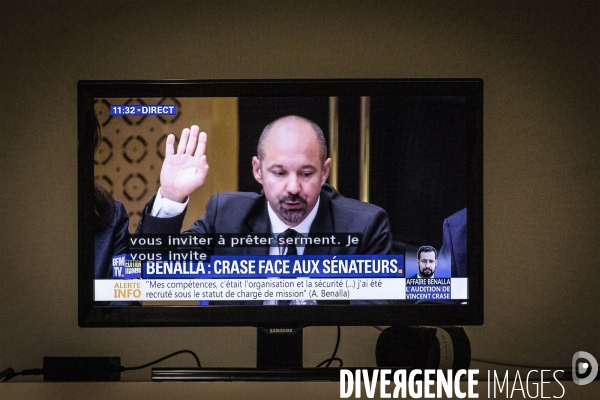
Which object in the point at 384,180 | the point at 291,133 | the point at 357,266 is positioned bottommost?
the point at 357,266

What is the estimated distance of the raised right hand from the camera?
1592mm

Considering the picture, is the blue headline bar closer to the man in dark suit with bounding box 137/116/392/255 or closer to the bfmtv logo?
the man in dark suit with bounding box 137/116/392/255

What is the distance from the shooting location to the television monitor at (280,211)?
1.58 m

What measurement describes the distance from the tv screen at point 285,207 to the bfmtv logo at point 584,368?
28cm

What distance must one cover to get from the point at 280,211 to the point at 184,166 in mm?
266

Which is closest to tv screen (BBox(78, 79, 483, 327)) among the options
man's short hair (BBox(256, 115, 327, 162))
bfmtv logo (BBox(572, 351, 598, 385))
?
man's short hair (BBox(256, 115, 327, 162))

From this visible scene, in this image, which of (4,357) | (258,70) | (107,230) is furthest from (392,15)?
(4,357)

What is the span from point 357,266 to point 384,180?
23 centimetres

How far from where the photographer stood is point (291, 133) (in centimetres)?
160

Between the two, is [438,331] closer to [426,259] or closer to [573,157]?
[426,259]

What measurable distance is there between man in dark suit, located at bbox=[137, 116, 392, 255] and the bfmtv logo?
0.55m

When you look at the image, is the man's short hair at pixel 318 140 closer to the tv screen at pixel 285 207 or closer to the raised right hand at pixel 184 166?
the tv screen at pixel 285 207

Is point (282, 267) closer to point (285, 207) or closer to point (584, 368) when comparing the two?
point (285, 207)

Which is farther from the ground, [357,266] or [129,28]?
[129,28]
